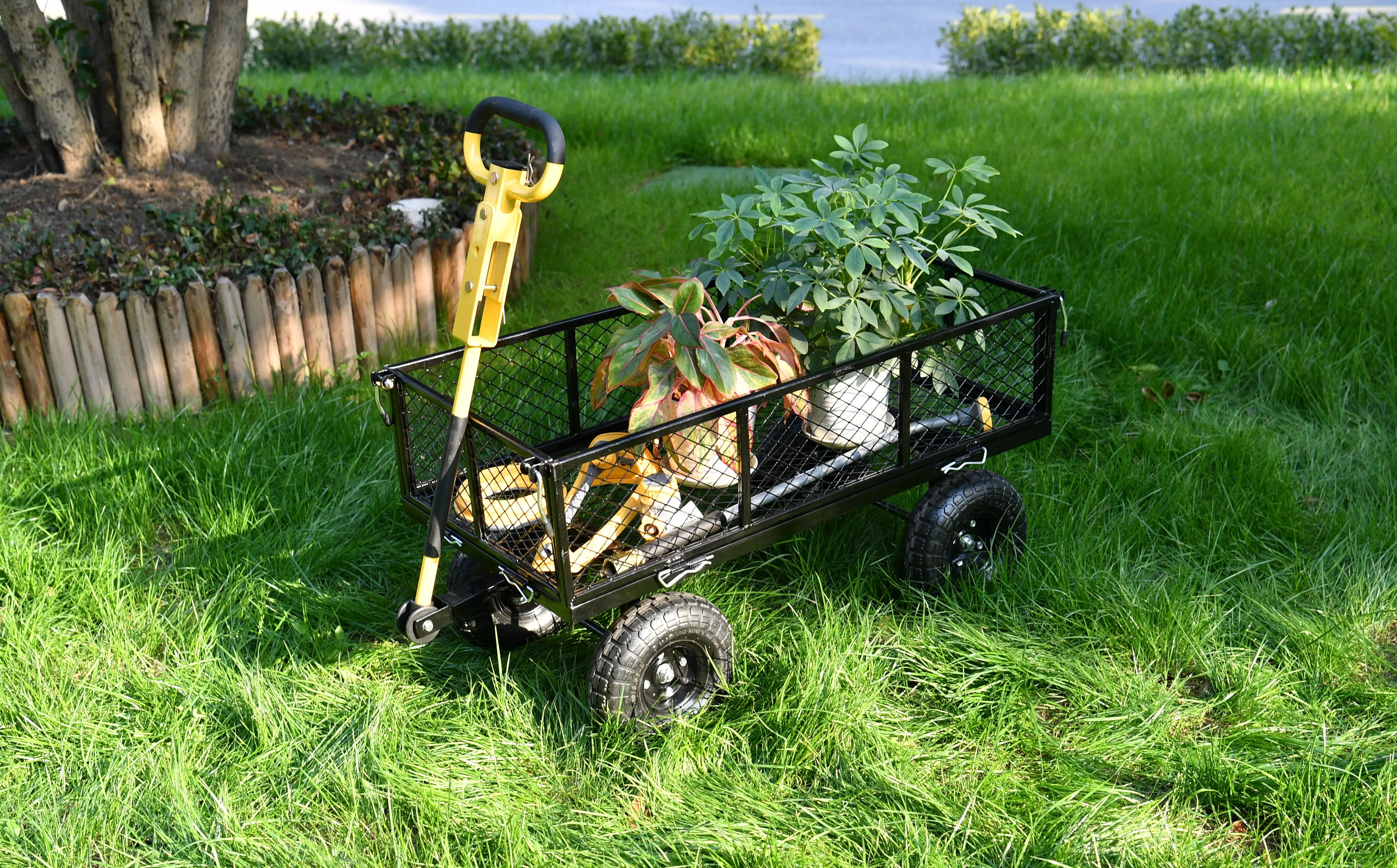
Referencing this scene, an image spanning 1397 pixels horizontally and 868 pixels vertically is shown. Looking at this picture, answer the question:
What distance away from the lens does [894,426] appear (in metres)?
3.26

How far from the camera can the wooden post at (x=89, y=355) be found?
13.4 ft

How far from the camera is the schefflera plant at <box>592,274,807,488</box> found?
2820mm

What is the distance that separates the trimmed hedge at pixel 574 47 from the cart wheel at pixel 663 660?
7.38m

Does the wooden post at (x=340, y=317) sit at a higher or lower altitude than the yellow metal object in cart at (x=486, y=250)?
lower

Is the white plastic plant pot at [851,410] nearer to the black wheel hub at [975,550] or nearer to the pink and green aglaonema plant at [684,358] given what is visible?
the pink and green aglaonema plant at [684,358]

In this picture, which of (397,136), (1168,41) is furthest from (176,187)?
(1168,41)

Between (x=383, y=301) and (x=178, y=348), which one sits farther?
(x=383, y=301)

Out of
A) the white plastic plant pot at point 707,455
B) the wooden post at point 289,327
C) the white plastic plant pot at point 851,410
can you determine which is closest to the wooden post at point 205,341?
the wooden post at point 289,327

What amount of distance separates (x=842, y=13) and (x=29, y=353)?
9.85 metres

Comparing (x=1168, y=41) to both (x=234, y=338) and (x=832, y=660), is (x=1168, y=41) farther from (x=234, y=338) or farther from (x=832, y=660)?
(x=832, y=660)

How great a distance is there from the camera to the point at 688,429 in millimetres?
2830

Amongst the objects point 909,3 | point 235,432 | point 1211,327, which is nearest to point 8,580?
point 235,432

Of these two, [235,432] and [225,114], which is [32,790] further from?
[225,114]

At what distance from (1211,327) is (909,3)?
889 centimetres
